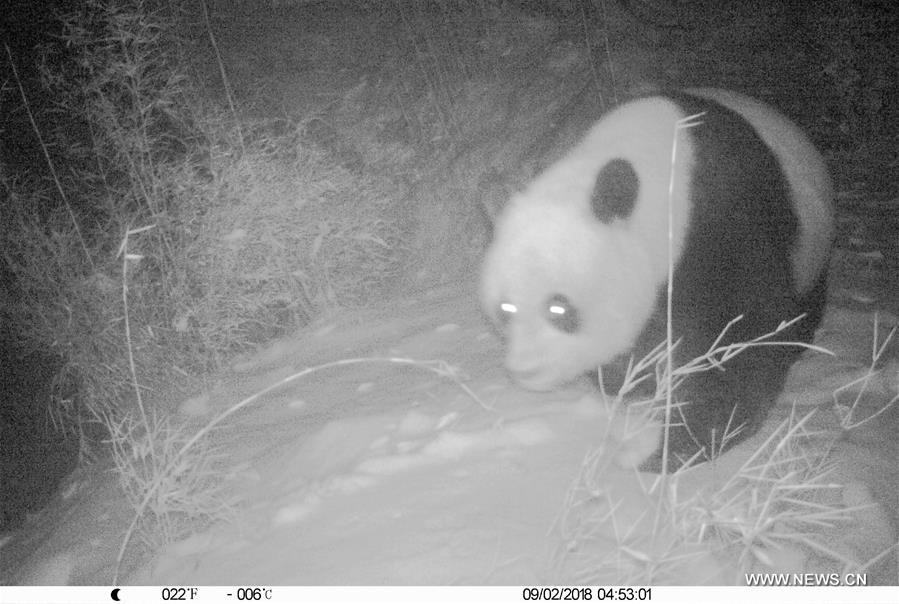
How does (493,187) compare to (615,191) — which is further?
(493,187)

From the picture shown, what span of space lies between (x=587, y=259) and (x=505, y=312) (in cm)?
27

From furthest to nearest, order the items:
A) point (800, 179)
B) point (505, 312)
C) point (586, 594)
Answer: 1. point (800, 179)
2. point (505, 312)
3. point (586, 594)

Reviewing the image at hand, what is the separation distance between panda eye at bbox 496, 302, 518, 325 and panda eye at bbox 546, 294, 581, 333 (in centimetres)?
10

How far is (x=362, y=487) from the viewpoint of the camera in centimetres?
170

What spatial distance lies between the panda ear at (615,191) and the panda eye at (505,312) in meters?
0.33

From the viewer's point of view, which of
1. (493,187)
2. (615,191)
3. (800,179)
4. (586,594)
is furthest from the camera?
(493,187)

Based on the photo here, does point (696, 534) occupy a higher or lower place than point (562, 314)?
lower

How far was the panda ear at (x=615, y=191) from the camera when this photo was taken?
170cm

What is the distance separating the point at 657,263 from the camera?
1.79 meters

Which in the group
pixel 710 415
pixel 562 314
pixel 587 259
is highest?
pixel 587 259

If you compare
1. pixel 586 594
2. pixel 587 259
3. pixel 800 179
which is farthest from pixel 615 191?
pixel 586 594

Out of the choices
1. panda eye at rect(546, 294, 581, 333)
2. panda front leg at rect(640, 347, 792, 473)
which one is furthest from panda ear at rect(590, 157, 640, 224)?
panda front leg at rect(640, 347, 792, 473)

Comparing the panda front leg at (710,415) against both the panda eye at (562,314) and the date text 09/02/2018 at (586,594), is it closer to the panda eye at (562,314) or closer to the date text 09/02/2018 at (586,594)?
the panda eye at (562,314)

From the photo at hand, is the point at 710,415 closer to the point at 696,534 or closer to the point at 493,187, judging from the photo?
→ the point at 696,534
